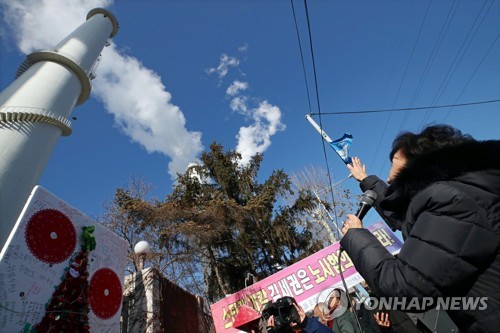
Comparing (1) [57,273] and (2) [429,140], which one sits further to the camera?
(1) [57,273]

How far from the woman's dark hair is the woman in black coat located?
0.69ft

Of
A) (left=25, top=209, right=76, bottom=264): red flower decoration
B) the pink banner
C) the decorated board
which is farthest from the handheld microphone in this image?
the pink banner

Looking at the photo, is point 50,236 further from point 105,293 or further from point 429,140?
point 429,140

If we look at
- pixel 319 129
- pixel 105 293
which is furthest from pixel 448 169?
pixel 319 129

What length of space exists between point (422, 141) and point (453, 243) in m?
0.85

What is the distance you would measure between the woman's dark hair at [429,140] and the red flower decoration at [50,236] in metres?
4.92

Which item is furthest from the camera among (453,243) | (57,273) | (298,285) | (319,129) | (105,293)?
(319,129)

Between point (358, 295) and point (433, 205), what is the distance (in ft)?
43.0

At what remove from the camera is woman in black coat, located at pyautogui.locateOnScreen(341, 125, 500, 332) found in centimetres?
107

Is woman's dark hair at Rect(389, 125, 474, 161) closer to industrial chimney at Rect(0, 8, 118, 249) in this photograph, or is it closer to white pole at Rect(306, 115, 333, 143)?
industrial chimney at Rect(0, 8, 118, 249)

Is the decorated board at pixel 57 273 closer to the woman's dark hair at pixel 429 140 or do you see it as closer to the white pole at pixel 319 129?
the woman's dark hair at pixel 429 140

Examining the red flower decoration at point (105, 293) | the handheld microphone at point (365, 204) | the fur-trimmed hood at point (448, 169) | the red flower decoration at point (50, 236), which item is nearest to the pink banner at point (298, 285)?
the red flower decoration at point (105, 293)

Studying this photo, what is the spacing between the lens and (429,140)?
1697 mm

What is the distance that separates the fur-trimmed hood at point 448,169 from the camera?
1243 mm
